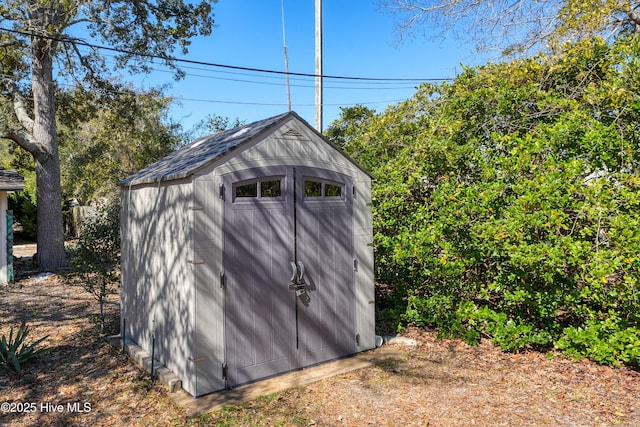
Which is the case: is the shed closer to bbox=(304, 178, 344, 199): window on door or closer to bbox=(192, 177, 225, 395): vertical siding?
bbox=(192, 177, 225, 395): vertical siding

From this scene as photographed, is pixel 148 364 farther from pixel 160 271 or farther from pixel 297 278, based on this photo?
pixel 297 278

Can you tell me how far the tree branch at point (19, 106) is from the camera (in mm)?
12516

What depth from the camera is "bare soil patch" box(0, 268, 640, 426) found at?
3.81 metres

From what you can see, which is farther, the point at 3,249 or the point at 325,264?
the point at 3,249

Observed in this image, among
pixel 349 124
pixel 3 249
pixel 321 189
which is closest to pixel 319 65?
pixel 349 124

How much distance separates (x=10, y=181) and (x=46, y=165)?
4.97 feet

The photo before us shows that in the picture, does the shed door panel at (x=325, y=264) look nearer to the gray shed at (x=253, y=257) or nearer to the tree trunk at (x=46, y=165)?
the gray shed at (x=253, y=257)

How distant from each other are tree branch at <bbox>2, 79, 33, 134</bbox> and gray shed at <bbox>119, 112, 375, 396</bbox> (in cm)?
942

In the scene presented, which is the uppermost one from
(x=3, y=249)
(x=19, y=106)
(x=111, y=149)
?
(x=19, y=106)

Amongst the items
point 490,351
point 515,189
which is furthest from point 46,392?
point 515,189

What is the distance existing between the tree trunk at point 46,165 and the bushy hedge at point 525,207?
10372 mm

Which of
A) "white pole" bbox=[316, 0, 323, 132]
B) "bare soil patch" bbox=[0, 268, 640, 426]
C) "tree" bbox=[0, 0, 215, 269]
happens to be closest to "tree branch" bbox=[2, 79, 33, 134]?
"tree" bbox=[0, 0, 215, 269]

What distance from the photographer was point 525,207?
482cm

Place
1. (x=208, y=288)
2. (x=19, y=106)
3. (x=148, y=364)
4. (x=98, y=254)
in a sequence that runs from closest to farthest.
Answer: (x=208, y=288) → (x=148, y=364) → (x=98, y=254) → (x=19, y=106)
